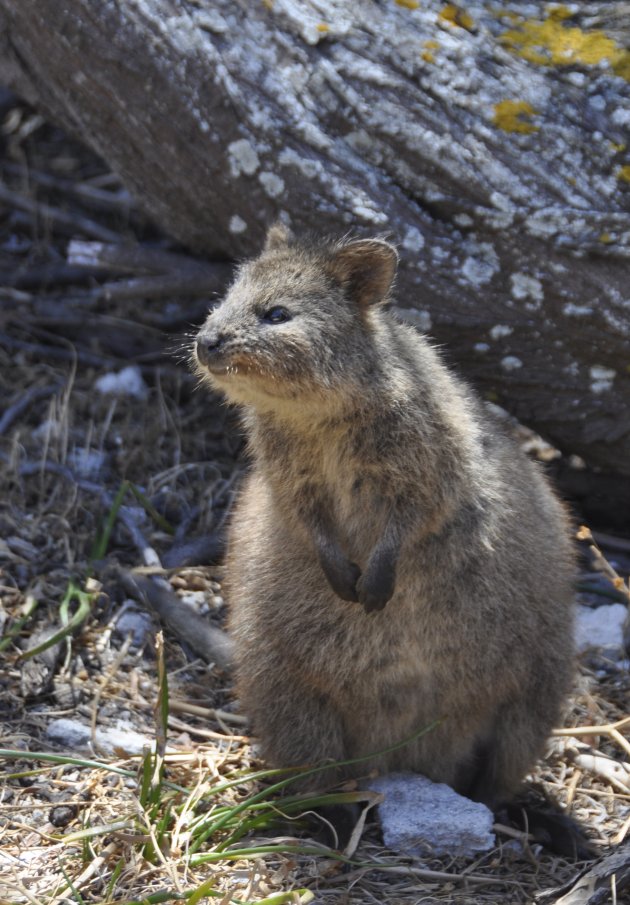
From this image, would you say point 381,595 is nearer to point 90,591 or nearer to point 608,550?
point 90,591

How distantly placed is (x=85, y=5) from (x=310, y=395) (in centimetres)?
213

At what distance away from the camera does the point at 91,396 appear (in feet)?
19.6

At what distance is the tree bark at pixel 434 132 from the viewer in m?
4.70

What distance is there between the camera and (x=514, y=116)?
471 cm

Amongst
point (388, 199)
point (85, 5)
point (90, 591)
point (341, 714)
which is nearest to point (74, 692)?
point (90, 591)

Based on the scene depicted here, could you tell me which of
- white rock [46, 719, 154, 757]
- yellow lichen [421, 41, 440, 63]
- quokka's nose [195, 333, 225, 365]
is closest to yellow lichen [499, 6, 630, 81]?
yellow lichen [421, 41, 440, 63]

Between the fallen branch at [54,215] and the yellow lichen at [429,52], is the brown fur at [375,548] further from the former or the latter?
the fallen branch at [54,215]

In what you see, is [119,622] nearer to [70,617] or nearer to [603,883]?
[70,617]

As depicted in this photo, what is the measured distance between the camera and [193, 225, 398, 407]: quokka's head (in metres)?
3.80

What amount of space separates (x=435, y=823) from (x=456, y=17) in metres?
3.16

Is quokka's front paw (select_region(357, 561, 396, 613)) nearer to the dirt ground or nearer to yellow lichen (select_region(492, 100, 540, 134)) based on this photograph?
the dirt ground

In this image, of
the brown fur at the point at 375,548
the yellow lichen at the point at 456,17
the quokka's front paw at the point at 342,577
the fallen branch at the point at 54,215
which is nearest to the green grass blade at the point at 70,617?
the brown fur at the point at 375,548

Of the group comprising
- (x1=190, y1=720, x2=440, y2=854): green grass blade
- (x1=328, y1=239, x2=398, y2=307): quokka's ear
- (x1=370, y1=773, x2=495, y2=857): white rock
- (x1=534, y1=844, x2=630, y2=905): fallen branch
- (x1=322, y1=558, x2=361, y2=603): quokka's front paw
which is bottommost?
(x1=370, y1=773, x2=495, y2=857): white rock

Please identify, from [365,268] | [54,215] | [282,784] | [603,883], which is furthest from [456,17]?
[603,883]
